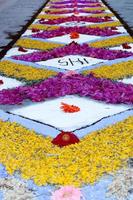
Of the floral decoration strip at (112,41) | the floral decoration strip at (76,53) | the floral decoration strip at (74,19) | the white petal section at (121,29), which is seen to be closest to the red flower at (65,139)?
the floral decoration strip at (76,53)

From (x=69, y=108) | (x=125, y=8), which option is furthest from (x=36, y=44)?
(x=125, y=8)

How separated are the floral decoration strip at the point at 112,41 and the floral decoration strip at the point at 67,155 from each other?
4.43 m

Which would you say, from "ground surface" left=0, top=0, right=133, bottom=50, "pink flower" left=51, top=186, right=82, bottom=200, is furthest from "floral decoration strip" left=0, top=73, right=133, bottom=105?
"ground surface" left=0, top=0, right=133, bottom=50

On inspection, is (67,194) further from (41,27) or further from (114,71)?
(41,27)

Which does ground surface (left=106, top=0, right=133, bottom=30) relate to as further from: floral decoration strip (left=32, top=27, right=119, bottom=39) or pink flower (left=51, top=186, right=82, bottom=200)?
pink flower (left=51, top=186, right=82, bottom=200)

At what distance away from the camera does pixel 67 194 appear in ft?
11.2

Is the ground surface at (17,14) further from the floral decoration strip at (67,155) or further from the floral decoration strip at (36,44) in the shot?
the floral decoration strip at (67,155)

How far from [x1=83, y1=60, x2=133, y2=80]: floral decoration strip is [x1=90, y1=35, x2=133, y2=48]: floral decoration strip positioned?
1.67 meters

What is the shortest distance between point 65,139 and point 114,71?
105 inches

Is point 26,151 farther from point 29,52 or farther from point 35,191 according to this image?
point 29,52

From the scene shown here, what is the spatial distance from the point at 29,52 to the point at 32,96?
310 cm

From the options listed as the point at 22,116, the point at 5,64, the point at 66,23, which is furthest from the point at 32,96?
the point at 66,23

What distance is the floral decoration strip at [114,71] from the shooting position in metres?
6.44

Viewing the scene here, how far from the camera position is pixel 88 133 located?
4.45 metres
